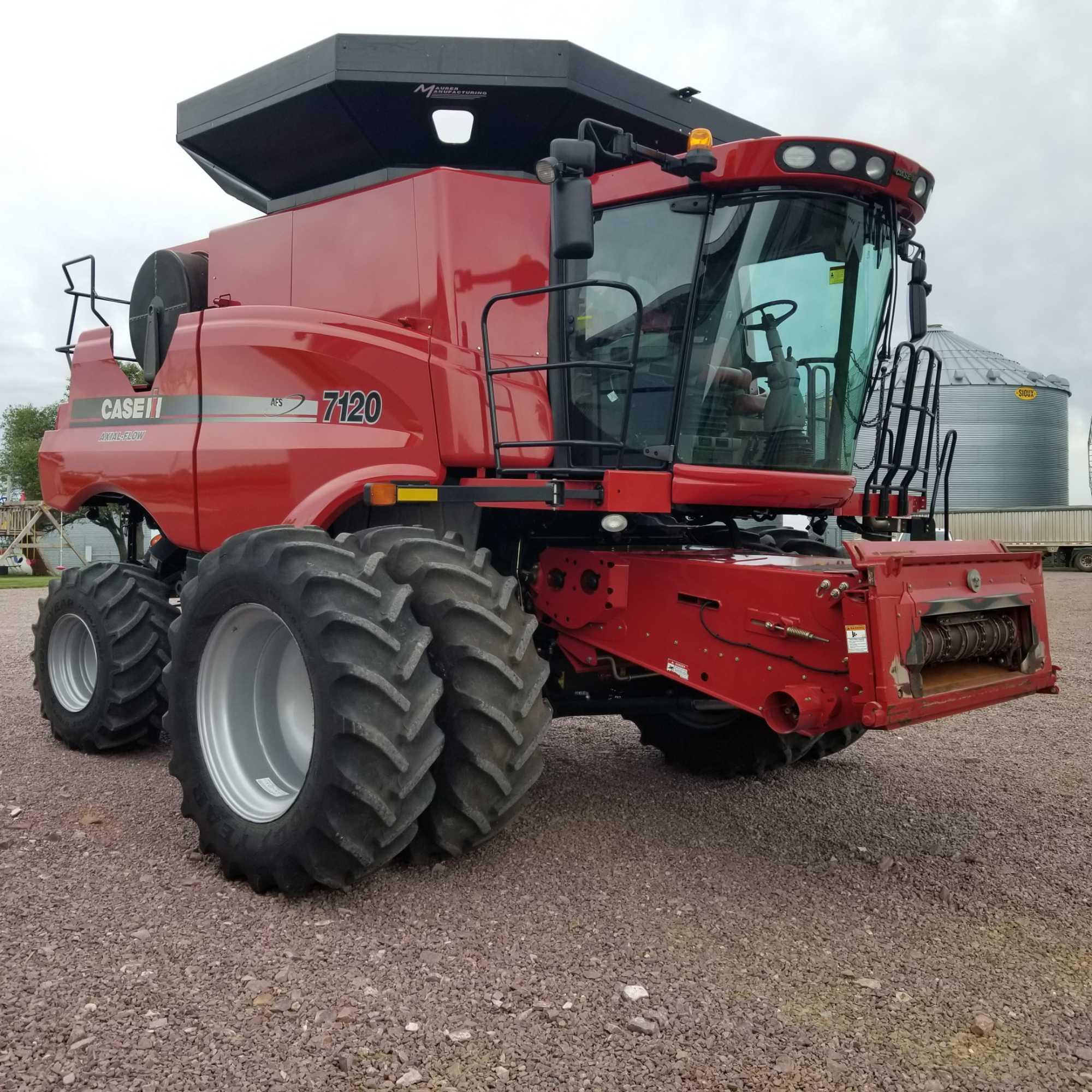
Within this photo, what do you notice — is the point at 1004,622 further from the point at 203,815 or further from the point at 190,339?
the point at 190,339

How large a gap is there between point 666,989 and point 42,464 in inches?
199

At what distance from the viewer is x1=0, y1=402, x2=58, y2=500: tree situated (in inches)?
1655

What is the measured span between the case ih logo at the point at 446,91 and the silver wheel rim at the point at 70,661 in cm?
354

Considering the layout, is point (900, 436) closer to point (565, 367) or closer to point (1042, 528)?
point (565, 367)

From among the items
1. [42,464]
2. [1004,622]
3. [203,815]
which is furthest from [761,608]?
[42,464]

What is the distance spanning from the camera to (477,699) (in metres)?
3.38

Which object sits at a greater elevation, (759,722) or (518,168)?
(518,168)

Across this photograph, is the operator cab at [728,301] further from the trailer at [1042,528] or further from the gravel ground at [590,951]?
the trailer at [1042,528]

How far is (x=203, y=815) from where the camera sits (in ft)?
12.3

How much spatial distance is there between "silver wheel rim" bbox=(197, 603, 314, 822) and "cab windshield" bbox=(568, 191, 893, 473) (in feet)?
5.02

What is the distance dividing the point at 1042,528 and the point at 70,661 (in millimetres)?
24465

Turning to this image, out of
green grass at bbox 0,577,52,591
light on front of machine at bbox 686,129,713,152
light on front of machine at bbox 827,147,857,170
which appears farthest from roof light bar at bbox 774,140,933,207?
green grass at bbox 0,577,52,591

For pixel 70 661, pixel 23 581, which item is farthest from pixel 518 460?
pixel 23 581

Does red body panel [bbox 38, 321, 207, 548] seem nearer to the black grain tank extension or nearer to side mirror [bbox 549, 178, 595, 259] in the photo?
the black grain tank extension
